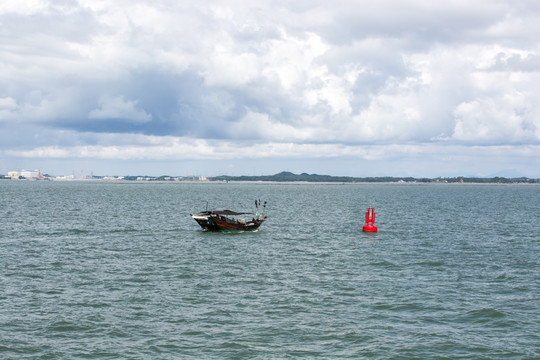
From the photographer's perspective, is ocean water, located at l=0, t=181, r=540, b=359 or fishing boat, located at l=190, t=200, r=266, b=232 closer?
ocean water, located at l=0, t=181, r=540, b=359

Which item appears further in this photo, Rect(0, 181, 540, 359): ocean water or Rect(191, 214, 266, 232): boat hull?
Rect(191, 214, 266, 232): boat hull

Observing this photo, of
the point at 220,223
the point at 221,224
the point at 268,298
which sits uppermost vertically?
the point at 220,223

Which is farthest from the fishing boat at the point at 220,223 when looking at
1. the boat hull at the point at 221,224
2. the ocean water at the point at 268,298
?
the ocean water at the point at 268,298

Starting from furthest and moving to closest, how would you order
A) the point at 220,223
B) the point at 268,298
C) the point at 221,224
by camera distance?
the point at 221,224, the point at 220,223, the point at 268,298

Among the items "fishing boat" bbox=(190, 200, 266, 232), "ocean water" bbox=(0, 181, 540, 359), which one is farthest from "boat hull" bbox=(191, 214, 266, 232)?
"ocean water" bbox=(0, 181, 540, 359)

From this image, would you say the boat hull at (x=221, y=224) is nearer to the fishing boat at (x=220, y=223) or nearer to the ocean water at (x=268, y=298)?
the fishing boat at (x=220, y=223)

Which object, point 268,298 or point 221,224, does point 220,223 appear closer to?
point 221,224

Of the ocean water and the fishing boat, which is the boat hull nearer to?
the fishing boat

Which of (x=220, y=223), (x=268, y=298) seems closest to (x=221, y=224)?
(x=220, y=223)

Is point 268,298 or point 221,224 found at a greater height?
point 221,224

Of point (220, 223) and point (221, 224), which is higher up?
point (220, 223)

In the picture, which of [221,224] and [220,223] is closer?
[220,223]

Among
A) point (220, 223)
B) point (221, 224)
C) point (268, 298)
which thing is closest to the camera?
point (268, 298)

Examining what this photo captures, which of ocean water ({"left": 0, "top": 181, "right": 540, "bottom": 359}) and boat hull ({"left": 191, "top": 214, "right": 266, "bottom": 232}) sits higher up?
boat hull ({"left": 191, "top": 214, "right": 266, "bottom": 232})
